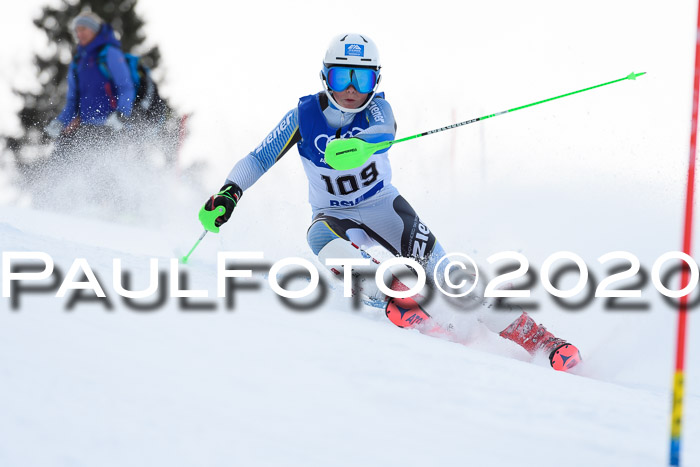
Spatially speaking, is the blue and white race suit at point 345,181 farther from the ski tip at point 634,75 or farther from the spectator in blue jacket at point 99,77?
the spectator in blue jacket at point 99,77

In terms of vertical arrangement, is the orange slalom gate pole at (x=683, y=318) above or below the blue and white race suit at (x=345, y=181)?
below

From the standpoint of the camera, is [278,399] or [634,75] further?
[634,75]

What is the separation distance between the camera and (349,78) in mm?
3980

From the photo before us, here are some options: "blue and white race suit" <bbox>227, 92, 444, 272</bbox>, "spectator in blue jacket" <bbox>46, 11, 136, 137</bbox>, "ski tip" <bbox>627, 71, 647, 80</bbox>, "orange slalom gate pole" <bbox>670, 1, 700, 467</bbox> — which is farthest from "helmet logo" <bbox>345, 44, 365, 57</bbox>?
"spectator in blue jacket" <bbox>46, 11, 136, 137</bbox>

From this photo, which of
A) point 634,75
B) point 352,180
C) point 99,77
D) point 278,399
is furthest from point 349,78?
point 99,77

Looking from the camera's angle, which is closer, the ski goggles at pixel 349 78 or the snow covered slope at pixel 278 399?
the snow covered slope at pixel 278 399

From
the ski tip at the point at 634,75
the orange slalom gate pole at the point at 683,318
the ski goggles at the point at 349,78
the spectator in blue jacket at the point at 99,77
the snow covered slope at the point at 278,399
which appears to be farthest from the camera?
the spectator in blue jacket at the point at 99,77

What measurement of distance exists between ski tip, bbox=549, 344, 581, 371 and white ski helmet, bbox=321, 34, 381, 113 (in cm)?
167

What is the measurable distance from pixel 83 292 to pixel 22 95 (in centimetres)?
1516

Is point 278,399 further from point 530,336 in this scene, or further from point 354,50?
point 354,50

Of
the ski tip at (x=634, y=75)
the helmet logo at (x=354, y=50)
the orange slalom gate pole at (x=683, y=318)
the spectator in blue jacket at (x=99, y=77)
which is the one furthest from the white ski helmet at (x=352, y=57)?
the spectator in blue jacket at (x=99, y=77)

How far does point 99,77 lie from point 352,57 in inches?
165

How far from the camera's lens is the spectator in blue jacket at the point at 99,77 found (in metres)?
7.14

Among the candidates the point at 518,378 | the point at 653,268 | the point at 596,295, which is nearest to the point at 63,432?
the point at 518,378
